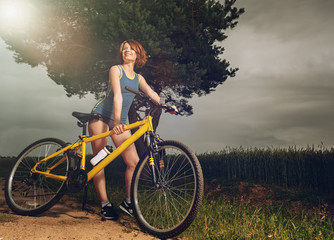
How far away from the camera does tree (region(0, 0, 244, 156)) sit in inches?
378

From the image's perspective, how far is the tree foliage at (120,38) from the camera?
9586 millimetres

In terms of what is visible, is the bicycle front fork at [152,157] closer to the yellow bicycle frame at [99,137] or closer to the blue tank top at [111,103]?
the yellow bicycle frame at [99,137]

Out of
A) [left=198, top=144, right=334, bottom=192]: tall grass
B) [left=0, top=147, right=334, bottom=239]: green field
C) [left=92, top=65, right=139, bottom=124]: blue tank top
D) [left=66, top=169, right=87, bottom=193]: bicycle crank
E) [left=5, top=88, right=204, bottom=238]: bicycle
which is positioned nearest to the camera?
[left=5, top=88, right=204, bottom=238]: bicycle

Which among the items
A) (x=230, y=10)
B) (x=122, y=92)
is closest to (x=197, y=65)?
(x=230, y=10)

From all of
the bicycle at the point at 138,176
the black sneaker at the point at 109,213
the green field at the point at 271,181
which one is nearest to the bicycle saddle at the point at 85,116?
the bicycle at the point at 138,176

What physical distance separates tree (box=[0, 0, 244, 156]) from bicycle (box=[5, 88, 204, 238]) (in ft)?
16.7

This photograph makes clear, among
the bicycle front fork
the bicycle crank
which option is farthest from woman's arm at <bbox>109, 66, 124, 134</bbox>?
the bicycle crank

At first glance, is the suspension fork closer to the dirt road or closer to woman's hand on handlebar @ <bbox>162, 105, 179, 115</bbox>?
woman's hand on handlebar @ <bbox>162, 105, 179, 115</bbox>

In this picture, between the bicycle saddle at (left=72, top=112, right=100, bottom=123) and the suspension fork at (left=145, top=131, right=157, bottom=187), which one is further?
the bicycle saddle at (left=72, top=112, right=100, bottom=123)

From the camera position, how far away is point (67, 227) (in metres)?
4.02

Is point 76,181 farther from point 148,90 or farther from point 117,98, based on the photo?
point 148,90

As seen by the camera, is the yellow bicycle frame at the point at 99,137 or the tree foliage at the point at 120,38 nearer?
the yellow bicycle frame at the point at 99,137

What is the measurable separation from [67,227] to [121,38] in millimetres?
6627

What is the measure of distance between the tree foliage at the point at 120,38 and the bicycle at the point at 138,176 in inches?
202
